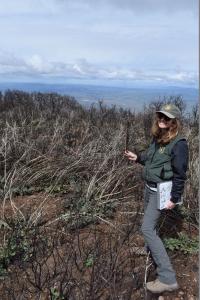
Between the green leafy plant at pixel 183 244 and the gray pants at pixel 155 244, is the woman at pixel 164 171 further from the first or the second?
the green leafy plant at pixel 183 244

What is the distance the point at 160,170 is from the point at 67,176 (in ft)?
8.47

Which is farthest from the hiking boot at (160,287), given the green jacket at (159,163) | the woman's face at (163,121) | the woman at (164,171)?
the woman's face at (163,121)

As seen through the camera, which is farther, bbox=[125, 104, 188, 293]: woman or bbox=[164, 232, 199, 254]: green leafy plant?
bbox=[164, 232, 199, 254]: green leafy plant

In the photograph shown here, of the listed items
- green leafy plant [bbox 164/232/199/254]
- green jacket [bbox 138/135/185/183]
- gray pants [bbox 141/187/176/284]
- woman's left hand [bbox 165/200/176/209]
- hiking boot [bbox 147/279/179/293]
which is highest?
green jacket [bbox 138/135/185/183]

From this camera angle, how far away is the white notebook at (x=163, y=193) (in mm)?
4238

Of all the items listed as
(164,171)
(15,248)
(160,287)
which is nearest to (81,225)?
(15,248)

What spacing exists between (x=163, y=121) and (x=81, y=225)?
5.64 ft

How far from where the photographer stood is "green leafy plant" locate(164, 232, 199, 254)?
16.1ft

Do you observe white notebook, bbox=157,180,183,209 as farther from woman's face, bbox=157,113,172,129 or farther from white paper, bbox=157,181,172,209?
woman's face, bbox=157,113,172,129

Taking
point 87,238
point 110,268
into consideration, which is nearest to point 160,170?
point 110,268

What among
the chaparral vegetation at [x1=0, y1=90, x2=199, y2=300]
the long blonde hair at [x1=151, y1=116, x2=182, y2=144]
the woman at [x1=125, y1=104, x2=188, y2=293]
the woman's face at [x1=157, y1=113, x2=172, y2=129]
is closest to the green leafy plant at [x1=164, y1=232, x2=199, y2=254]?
the chaparral vegetation at [x1=0, y1=90, x2=199, y2=300]

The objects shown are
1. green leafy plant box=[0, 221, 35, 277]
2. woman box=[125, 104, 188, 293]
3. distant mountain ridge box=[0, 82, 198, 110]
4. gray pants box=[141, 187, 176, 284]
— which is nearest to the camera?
woman box=[125, 104, 188, 293]

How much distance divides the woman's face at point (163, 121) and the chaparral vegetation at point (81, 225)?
0.62 meters

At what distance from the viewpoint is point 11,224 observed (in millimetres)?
5289
